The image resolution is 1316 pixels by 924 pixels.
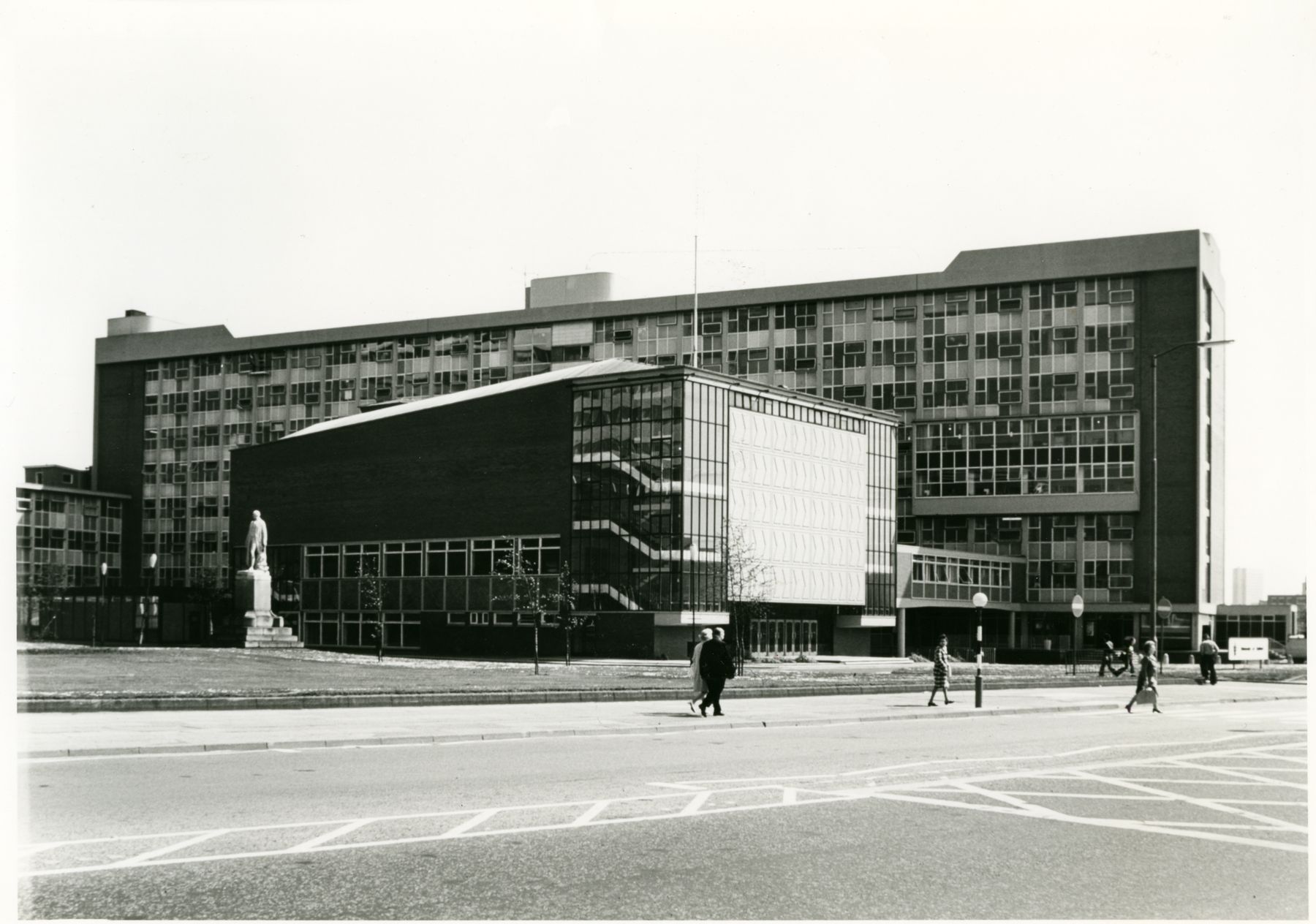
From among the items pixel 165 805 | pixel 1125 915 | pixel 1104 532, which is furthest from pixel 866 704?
pixel 1104 532

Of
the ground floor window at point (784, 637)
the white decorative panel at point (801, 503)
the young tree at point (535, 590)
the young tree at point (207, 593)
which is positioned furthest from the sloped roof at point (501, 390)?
the ground floor window at point (784, 637)

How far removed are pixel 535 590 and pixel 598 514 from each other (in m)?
11.3

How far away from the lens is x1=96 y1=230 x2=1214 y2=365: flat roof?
311 feet

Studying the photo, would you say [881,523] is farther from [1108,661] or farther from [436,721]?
[436,721]

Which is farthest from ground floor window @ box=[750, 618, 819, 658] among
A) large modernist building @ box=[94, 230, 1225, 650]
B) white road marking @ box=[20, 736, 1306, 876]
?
white road marking @ box=[20, 736, 1306, 876]

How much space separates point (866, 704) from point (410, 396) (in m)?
83.7

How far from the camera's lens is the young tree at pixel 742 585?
57.3 m

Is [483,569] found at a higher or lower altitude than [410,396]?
lower

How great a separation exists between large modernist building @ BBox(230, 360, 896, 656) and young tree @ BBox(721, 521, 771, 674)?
0.27 meters

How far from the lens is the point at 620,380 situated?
7194cm

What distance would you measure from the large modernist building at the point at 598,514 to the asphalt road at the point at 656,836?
43.4 meters

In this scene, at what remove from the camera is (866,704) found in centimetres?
3306

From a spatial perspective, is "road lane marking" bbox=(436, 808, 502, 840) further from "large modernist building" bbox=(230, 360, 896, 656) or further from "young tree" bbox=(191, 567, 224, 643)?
"young tree" bbox=(191, 567, 224, 643)

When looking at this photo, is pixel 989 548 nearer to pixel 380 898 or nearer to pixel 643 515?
pixel 643 515
